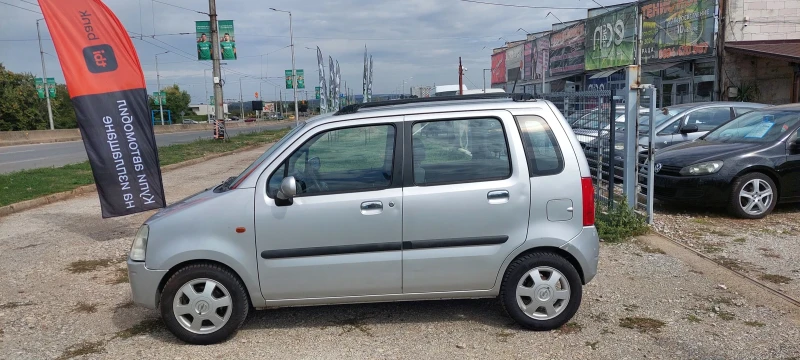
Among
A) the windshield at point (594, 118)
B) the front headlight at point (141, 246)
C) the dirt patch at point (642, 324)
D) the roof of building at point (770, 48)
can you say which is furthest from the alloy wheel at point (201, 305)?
the roof of building at point (770, 48)

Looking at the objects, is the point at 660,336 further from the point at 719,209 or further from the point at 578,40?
the point at 578,40

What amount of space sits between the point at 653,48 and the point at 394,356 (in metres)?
22.1

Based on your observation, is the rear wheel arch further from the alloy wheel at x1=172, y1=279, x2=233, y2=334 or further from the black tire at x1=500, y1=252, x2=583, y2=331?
the alloy wheel at x1=172, y1=279, x2=233, y2=334

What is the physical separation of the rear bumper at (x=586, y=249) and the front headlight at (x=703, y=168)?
4118mm

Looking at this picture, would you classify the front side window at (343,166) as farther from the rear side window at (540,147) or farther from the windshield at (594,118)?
the windshield at (594,118)

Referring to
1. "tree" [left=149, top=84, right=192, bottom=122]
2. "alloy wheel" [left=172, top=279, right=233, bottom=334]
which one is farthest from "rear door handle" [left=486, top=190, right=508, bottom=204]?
"tree" [left=149, top=84, right=192, bottom=122]

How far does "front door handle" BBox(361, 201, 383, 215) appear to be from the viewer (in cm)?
422

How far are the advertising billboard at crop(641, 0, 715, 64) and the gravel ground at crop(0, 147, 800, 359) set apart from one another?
16458 millimetres

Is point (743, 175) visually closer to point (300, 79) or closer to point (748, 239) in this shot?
point (748, 239)

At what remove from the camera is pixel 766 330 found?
4.30 meters

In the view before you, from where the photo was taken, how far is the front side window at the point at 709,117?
11.4m

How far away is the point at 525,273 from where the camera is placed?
4.35 metres

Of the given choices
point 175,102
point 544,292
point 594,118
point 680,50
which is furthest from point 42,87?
point 175,102

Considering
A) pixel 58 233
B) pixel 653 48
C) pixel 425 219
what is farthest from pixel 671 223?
pixel 653 48
